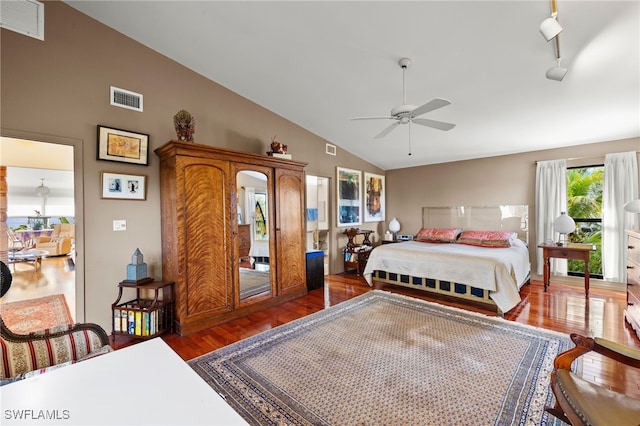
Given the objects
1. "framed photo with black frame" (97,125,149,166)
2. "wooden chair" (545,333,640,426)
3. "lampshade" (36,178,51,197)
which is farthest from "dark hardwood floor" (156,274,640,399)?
"lampshade" (36,178,51,197)

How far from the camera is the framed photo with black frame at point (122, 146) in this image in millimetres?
2764

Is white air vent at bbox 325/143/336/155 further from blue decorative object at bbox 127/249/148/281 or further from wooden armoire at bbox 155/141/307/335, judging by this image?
blue decorative object at bbox 127/249/148/281

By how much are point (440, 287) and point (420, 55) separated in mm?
2990

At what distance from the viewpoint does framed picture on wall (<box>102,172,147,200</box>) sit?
2801mm

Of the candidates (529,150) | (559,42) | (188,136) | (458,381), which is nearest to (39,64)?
(188,136)

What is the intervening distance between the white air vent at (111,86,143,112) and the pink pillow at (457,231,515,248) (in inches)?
206

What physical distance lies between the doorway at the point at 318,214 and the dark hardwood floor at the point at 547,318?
1166mm

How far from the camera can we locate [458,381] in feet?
6.59

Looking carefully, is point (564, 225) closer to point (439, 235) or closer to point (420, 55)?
point (439, 235)

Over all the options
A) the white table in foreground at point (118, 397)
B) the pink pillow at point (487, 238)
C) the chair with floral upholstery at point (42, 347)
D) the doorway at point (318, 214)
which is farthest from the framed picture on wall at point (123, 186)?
the pink pillow at point (487, 238)

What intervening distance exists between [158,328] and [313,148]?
3.55 metres

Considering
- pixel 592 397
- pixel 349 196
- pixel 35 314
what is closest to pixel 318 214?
pixel 349 196

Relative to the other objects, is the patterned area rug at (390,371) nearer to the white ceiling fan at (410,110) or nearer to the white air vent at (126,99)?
the white ceiling fan at (410,110)

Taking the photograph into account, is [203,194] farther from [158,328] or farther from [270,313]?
[270,313]
